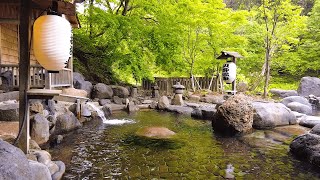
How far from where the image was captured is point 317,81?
22.6 metres

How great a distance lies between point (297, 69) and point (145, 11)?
16451 mm

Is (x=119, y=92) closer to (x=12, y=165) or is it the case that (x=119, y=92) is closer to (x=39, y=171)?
(x=39, y=171)

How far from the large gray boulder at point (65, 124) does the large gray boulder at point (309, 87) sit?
63.0ft

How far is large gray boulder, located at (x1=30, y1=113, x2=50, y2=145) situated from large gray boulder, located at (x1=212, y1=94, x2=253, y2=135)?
19.9ft

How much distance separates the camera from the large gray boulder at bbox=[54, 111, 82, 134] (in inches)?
359

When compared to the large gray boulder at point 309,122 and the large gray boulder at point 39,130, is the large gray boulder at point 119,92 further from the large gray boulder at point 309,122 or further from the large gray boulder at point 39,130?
the large gray boulder at point 309,122

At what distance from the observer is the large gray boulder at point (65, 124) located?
359 inches

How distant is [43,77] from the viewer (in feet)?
32.5

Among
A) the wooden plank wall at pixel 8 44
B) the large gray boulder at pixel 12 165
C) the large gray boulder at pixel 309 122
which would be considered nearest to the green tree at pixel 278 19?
the large gray boulder at pixel 309 122

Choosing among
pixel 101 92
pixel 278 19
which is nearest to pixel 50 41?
pixel 101 92

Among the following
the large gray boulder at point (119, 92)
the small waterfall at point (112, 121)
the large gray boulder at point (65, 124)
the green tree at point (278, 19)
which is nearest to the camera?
the large gray boulder at point (65, 124)

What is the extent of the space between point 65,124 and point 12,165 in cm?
605

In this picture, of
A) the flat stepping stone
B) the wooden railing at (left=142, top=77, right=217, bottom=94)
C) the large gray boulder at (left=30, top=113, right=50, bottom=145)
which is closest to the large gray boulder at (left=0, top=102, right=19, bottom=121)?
the large gray boulder at (left=30, top=113, right=50, bottom=145)

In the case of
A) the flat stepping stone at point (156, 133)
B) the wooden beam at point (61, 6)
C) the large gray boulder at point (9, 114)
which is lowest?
the flat stepping stone at point (156, 133)
